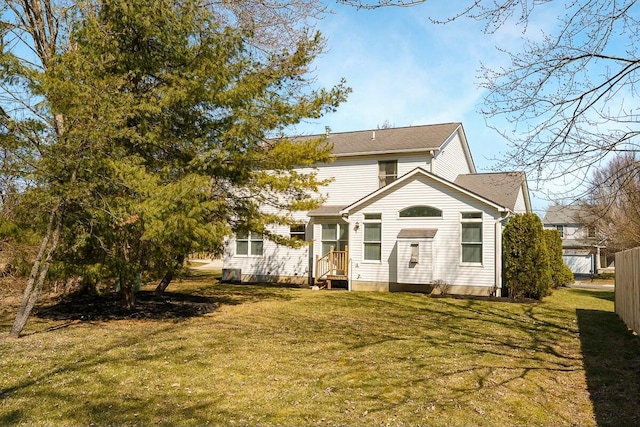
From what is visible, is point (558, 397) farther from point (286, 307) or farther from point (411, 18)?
point (286, 307)

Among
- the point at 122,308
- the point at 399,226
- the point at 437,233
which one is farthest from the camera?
the point at 399,226

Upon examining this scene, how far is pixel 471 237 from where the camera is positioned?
16438mm

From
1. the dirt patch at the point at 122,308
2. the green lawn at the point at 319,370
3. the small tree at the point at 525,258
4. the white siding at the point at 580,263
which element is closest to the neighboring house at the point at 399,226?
the small tree at the point at 525,258

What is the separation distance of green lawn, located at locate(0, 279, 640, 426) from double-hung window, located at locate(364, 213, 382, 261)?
6392mm

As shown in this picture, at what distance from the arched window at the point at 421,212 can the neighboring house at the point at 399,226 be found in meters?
0.04

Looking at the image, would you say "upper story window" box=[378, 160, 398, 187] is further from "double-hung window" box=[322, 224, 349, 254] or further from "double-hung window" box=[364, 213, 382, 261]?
"double-hung window" box=[322, 224, 349, 254]

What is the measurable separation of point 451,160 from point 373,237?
617 centimetres

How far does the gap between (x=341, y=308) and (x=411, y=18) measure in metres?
8.37

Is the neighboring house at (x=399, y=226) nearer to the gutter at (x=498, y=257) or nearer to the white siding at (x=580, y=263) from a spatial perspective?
the gutter at (x=498, y=257)

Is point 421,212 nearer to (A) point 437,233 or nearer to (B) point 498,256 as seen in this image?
(A) point 437,233

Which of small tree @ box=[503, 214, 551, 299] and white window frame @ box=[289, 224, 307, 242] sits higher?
white window frame @ box=[289, 224, 307, 242]

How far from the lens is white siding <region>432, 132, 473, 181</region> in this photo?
19.8 metres

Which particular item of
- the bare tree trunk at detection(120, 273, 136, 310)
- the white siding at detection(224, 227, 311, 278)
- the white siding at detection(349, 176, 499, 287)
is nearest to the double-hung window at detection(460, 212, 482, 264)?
the white siding at detection(349, 176, 499, 287)

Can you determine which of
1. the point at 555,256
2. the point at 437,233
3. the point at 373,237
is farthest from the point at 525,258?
the point at 555,256
